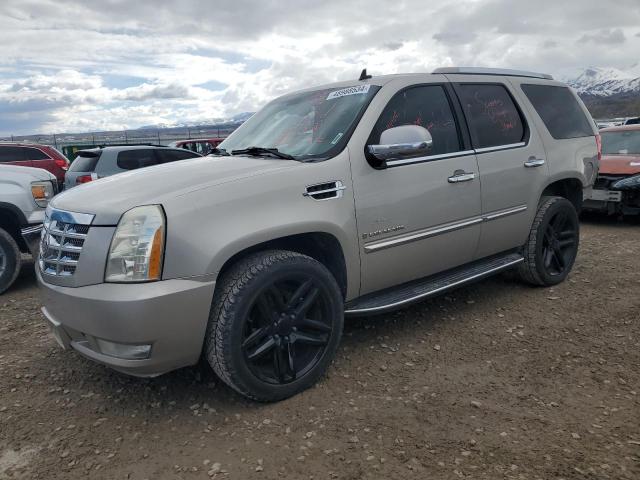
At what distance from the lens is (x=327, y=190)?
302 cm

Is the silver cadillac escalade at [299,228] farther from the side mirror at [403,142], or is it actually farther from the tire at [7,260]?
the tire at [7,260]

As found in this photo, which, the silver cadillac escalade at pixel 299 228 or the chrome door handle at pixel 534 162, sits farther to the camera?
the chrome door handle at pixel 534 162

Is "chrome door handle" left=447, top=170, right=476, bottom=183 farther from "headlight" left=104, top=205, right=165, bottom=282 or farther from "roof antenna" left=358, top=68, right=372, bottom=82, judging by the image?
"headlight" left=104, top=205, right=165, bottom=282

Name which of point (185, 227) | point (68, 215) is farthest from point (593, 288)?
point (68, 215)

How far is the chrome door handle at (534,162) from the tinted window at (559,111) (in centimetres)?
38

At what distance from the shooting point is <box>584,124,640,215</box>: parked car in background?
7.58m

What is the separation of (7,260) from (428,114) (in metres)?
4.47

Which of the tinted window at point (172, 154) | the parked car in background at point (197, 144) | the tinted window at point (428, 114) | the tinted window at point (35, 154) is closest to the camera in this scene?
the tinted window at point (428, 114)

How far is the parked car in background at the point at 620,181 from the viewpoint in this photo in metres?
7.58

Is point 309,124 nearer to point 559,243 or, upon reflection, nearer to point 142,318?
point 142,318

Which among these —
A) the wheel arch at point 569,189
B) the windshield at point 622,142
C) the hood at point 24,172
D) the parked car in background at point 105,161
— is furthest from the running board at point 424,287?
the parked car in background at point 105,161

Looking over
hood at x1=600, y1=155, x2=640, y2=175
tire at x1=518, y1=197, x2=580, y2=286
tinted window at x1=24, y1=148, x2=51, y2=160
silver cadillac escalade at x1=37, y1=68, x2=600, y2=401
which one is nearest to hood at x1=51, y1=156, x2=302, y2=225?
silver cadillac escalade at x1=37, y1=68, x2=600, y2=401

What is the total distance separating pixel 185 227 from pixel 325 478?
1.35 metres

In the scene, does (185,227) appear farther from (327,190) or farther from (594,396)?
(594,396)
